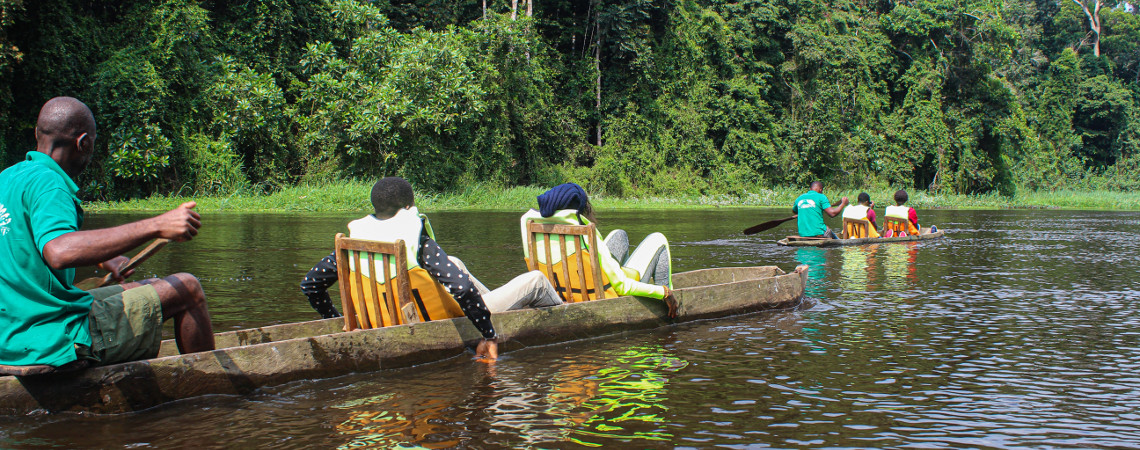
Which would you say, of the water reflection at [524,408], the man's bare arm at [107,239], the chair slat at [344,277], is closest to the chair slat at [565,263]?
the water reflection at [524,408]

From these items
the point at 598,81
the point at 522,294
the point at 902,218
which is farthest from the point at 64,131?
the point at 598,81

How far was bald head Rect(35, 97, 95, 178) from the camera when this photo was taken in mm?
3844

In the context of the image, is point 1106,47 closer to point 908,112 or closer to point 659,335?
point 908,112

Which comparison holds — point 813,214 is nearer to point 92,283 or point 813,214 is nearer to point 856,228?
point 856,228

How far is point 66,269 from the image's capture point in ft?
12.8

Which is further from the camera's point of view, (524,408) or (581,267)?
(581,267)

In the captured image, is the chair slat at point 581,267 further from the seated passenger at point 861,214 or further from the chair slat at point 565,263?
the seated passenger at point 861,214

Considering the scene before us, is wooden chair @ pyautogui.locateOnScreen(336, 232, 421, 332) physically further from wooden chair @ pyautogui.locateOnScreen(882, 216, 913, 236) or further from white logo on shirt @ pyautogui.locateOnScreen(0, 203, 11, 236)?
wooden chair @ pyautogui.locateOnScreen(882, 216, 913, 236)

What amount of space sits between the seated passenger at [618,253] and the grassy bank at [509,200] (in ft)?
60.5

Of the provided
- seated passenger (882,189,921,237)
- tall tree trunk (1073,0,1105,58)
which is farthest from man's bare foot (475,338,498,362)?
tall tree trunk (1073,0,1105,58)

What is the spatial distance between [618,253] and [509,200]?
23.1 m

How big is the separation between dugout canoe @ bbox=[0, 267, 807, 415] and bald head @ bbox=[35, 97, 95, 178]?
3.64ft

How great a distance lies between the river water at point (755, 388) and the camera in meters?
4.34

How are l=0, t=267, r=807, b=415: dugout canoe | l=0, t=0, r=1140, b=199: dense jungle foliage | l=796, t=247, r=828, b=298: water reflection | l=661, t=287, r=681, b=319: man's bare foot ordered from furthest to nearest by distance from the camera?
l=0, t=0, r=1140, b=199: dense jungle foliage
l=796, t=247, r=828, b=298: water reflection
l=661, t=287, r=681, b=319: man's bare foot
l=0, t=267, r=807, b=415: dugout canoe
